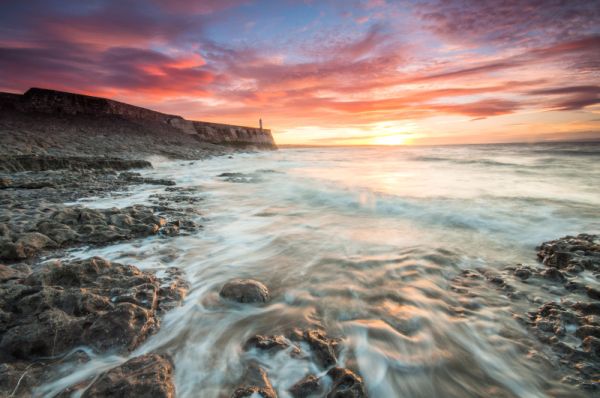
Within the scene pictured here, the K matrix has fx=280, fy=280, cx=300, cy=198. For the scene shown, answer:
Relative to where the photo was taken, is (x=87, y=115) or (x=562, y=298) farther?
(x=87, y=115)

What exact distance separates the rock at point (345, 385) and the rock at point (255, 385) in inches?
13.8

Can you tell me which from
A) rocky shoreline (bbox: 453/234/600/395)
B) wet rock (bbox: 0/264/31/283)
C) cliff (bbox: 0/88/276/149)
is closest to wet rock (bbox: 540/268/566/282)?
rocky shoreline (bbox: 453/234/600/395)

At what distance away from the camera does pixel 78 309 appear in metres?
2.02

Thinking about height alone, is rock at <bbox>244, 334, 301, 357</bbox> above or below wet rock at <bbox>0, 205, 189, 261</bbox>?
below

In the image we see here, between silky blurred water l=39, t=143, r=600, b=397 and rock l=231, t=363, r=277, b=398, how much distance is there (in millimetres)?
61

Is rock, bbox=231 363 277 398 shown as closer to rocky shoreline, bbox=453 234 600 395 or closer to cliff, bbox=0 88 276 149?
rocky shoreline, bbox=453 234 600 395

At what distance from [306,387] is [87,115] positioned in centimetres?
2511

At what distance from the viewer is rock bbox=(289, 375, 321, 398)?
1.62m

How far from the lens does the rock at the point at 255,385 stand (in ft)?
5.17

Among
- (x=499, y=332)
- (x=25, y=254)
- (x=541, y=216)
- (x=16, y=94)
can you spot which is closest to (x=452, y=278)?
(x=499, y=332)

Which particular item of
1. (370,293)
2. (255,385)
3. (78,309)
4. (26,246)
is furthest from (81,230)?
(370,293)

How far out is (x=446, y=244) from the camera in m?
A: 4.00

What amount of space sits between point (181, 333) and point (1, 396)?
37.1 inches

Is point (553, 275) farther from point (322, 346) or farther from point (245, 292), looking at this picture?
point (245, 292)
